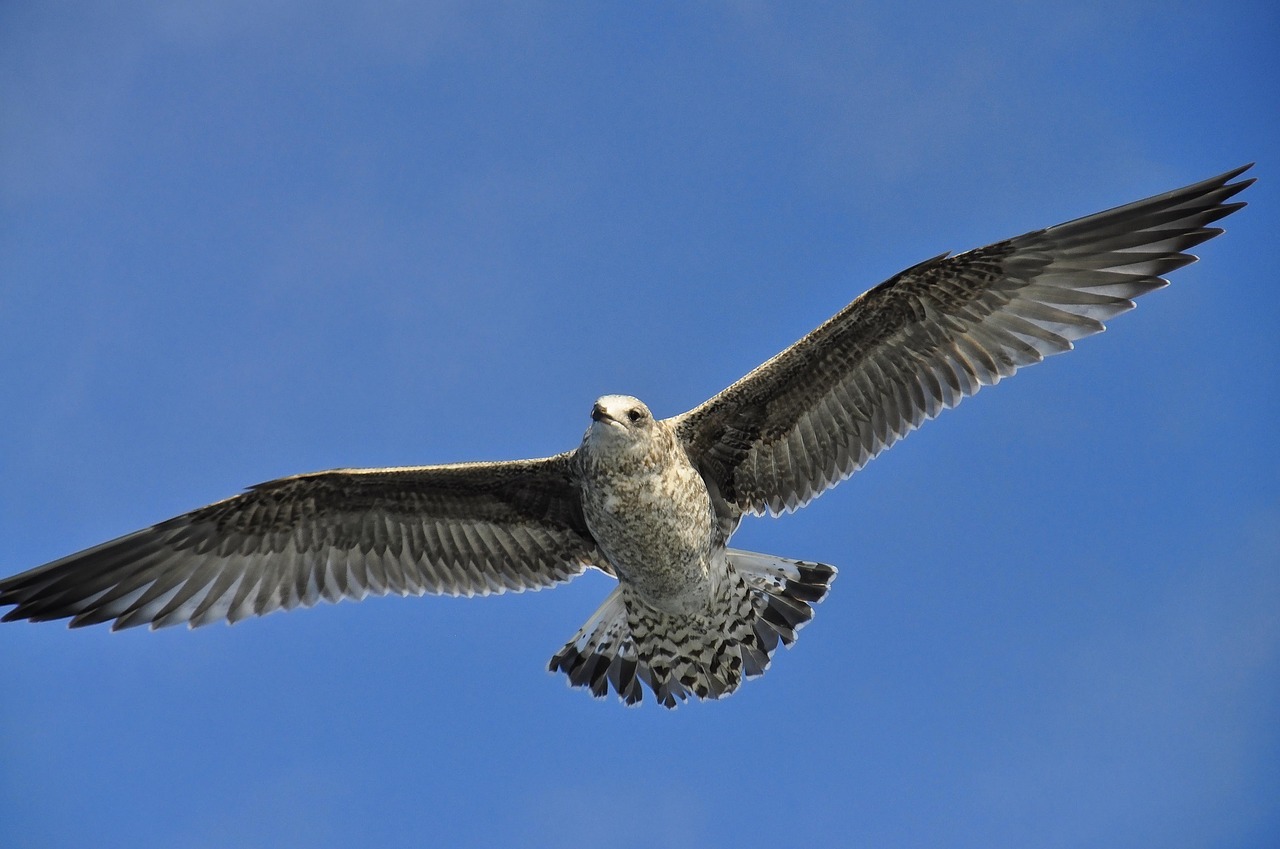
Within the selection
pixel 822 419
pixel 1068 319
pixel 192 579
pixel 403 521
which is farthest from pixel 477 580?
pixel 1068 319

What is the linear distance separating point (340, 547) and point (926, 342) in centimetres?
473

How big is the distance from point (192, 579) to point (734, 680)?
4218mm

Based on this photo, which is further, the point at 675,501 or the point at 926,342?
the point at 926,342

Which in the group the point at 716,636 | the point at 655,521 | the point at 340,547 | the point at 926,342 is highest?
the point at 340,547

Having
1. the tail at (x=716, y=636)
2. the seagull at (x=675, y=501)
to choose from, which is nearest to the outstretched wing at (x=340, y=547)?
the seagull at (x=675, y=501)

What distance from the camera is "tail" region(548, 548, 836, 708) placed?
30.3 ft

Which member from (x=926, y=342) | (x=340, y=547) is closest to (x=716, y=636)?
(x=926, y=342)

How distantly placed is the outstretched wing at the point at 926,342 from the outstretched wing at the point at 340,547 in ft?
4.60

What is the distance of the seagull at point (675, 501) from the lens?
852 centimetres

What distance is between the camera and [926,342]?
8.80 m

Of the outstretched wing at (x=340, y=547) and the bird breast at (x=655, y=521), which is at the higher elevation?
the outstretched wing at (x=340, y=547)

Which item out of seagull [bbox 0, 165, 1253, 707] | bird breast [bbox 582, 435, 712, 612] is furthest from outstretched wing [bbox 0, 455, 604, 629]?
bird breast [bbox 582, 435, 712, 612]

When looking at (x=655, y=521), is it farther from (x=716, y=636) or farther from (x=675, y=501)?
(x=716, y=636)

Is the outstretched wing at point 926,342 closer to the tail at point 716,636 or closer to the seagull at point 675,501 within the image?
the seagull at point 675,501
